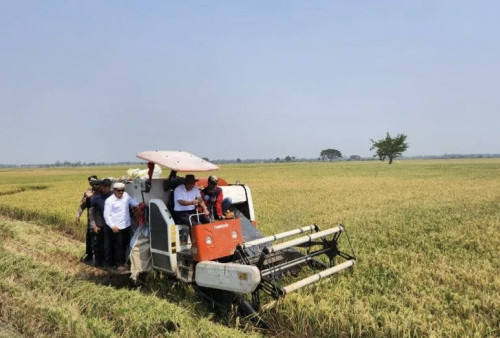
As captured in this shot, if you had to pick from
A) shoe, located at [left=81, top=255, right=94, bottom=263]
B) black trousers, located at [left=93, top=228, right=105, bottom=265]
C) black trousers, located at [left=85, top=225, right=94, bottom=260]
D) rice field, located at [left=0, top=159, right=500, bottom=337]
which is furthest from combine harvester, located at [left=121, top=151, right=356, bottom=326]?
shoe, located at [left=81, top=255, right=94, bottom=263]

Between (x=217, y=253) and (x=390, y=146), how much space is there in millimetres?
99410

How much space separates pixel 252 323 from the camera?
550cm

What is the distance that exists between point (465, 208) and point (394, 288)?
1001 centimetres

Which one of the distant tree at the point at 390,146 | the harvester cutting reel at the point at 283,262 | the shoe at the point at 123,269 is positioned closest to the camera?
the harvester cutting reel at the point at 283,262

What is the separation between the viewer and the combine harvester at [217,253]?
5465mm

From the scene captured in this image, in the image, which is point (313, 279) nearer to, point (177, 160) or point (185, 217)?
point (185, 217)

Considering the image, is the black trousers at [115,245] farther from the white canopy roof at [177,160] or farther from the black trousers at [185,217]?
the white canopy roof at [177,160]

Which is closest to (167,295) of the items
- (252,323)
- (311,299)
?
(252,323)

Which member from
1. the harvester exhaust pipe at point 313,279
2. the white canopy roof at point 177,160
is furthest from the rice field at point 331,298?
the white canopy roof at point 177,160

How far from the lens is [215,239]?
616cm

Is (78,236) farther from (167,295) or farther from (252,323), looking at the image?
(252,323)

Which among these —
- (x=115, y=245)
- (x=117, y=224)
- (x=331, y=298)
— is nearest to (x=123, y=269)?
(x=115, y=245)

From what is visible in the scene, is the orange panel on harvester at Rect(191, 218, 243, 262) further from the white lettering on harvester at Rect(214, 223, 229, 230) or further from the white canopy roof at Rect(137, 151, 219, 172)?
the white canopy roof at Rect(137, 151, 219, 172)

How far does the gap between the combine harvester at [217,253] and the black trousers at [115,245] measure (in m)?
0.52
